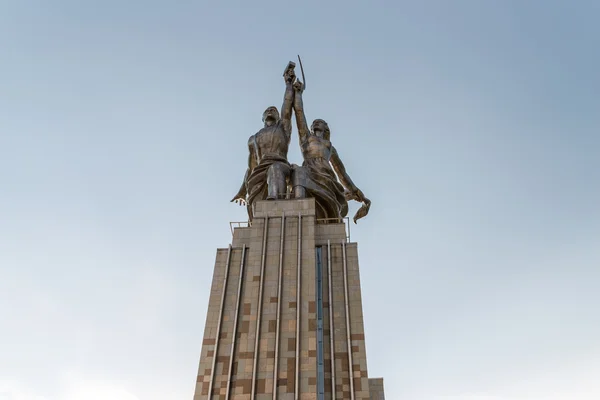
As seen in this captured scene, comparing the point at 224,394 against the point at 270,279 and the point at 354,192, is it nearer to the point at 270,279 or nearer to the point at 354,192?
the point at 270,279

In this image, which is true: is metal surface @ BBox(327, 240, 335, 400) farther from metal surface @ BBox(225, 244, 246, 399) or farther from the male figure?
the male figure

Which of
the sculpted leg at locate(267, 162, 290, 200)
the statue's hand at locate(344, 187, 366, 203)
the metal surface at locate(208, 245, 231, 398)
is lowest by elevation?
the metal surface at locate(208, 245, 231, 398)

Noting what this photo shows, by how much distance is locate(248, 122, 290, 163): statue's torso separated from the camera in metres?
27.9

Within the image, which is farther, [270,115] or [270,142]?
[270,115]

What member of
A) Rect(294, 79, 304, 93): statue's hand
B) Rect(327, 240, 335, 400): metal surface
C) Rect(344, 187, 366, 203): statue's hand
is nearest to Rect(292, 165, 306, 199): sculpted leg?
Rect(344, 187, 366, 203): statue's hand

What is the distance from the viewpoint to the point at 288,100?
30672mm

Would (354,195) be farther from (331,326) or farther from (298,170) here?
(331,326)

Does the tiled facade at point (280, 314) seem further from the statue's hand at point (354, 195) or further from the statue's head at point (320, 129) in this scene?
the statue's head at point (320, 129)

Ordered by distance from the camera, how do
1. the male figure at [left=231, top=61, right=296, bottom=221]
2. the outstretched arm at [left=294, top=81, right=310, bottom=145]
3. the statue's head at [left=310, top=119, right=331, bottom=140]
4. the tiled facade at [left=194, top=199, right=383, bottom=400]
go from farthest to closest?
the outstretched arm at [left=294, top=81, right=310, bottom=145] < the statue's head at [left=310, top=119, right=331, bottom=140] < the male figure at [left=231, top=61, right=296, bottom=221] < the tiled facade at [left=194, top=199, right=383, bottom=400]

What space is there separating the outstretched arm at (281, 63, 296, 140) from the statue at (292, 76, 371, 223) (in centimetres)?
31

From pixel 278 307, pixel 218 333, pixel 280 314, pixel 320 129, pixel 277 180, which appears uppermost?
pixel 320 129

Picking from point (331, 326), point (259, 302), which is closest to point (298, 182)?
point (259, 302)

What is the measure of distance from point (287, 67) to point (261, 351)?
17.4m

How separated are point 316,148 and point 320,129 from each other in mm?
1567
